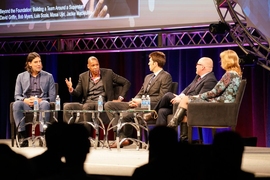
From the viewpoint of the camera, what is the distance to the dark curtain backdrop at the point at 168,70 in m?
6.98

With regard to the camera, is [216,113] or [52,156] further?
[216,113]

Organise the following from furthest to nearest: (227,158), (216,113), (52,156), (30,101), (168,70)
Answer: (168,70)
(30,101)
(216,113)
(52,156)
(227,158)

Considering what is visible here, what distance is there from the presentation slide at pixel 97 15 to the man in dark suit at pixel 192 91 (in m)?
0.97

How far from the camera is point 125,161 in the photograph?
4516mm

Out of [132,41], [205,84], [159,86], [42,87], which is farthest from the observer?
[132,41]

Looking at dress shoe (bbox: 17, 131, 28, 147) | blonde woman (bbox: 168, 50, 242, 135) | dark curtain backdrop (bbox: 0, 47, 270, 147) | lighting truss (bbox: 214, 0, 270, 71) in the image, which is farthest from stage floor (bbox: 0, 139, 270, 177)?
dark curtain backdrop (bbox: 0, 47, 270, 147)

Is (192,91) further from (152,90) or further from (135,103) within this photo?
(135,103)

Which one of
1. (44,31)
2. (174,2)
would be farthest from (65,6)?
(174,2)

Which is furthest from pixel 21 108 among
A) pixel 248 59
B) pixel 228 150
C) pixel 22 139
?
pixel 228 150

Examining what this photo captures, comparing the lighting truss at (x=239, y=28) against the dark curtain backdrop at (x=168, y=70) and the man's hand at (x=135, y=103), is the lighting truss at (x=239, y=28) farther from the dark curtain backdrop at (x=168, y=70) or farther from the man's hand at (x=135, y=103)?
the man's hand at (x=135, y=103)

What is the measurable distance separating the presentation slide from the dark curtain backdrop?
2.63 feet

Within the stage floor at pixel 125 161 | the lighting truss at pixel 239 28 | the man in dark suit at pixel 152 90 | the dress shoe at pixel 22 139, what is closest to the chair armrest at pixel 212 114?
the stage floor at pixel 125 161

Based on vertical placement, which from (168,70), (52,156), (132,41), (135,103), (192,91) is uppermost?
(132,41)

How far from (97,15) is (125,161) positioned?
10.0ft
